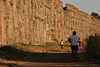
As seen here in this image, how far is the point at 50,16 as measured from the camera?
56875mm

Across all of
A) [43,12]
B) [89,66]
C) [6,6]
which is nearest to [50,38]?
[43,12]

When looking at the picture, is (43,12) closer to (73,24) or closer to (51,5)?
(51,5)

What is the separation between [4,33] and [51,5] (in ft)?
74.3

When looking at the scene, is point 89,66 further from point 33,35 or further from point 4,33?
point 33,35

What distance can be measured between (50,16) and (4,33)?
21711 millimetres

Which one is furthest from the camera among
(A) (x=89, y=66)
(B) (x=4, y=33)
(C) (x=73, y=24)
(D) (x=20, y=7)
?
(C) (x=73, y=24)

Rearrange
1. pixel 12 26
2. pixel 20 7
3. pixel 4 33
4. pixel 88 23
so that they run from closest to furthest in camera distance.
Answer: pixel 4 33 < pixel 12 26 < pixel 20 7 < pixel 88 23

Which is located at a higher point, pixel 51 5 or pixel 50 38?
pixel 51 5

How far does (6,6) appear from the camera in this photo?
36.0 m

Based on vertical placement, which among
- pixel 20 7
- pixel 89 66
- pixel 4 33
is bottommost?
pixel 89 66

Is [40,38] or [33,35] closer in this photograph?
[33,35]

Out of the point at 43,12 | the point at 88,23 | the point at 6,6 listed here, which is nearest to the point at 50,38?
the point at 43,12

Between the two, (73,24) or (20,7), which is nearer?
(20,7)

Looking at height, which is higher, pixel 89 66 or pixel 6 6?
pixel 6 6
